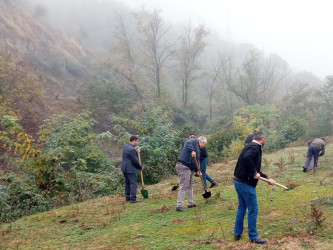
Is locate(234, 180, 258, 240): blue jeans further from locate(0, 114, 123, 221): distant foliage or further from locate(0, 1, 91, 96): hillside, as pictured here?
locate(0, 1, 91, 96): hillside

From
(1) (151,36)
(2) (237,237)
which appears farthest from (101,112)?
(2) (237,237)

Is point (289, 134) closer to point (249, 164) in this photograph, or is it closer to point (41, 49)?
point (249, 164)

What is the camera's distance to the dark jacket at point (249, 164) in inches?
186

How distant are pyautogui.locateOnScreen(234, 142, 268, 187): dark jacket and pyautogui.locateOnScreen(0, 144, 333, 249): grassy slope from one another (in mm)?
1074

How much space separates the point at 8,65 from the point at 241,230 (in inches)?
951

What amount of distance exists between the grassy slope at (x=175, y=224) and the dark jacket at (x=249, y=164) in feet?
3.52

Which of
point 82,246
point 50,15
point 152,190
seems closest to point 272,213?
point 82,246

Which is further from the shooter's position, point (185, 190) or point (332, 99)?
point (332, 99)

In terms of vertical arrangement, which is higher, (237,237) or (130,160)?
(130,160)

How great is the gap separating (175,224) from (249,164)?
2482 mm

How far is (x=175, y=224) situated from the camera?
20.7ft

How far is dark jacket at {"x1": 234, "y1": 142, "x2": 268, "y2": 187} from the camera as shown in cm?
473

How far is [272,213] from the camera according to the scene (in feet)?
20.9

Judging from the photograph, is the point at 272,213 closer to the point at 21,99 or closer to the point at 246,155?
the point at 246,155
